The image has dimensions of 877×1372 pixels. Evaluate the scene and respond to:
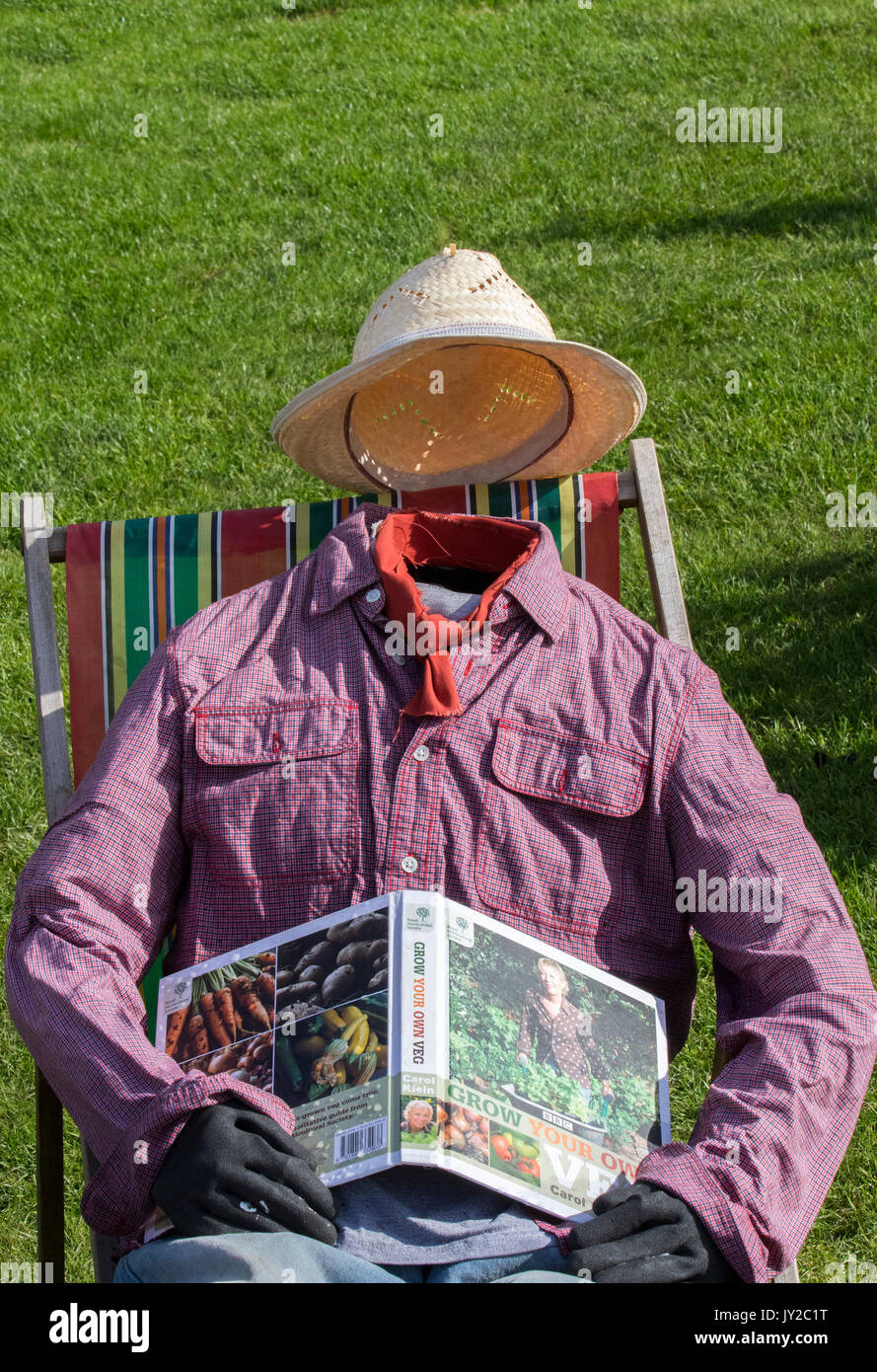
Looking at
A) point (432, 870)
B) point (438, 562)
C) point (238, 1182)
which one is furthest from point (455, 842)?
point (438, 562)

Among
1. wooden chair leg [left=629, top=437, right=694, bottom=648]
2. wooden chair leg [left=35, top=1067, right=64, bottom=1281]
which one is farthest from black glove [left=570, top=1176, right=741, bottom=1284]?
wooden chair leg [left=629, top=437, right=694, bottom=648]

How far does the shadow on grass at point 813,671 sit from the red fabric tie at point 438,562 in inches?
58.5

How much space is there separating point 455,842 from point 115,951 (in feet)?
2.07

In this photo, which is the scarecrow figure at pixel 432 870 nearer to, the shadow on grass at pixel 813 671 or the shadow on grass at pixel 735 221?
the shadow on grass at pixel 813 671

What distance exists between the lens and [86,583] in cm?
356

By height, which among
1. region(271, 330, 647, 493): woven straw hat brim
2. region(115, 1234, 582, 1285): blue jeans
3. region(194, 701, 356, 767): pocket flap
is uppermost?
region(271, 330, 647, 493): woven straw hat brim

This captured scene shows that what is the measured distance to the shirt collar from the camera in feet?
9.47

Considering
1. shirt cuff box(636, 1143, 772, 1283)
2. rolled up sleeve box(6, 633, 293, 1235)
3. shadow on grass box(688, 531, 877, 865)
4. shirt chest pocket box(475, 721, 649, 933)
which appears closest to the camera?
shirt cuff box(636, 1143, 772, 1283)

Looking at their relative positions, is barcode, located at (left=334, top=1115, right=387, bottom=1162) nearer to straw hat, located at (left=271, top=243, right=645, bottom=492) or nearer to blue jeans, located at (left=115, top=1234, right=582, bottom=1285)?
blue jeans, located at (left=115, top=1234, right=582, bottom=1285)

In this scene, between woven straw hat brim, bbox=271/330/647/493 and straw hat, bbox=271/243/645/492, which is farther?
straw hat, bbox=271/243/645/492

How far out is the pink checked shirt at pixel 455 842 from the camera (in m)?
2.35

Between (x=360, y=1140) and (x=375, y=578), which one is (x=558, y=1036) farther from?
(x=375, y=578)

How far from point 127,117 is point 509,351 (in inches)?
212

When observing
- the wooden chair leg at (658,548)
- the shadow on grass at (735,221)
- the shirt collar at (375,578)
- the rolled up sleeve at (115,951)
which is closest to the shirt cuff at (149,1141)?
the rolled up sleeve at (115,951)
